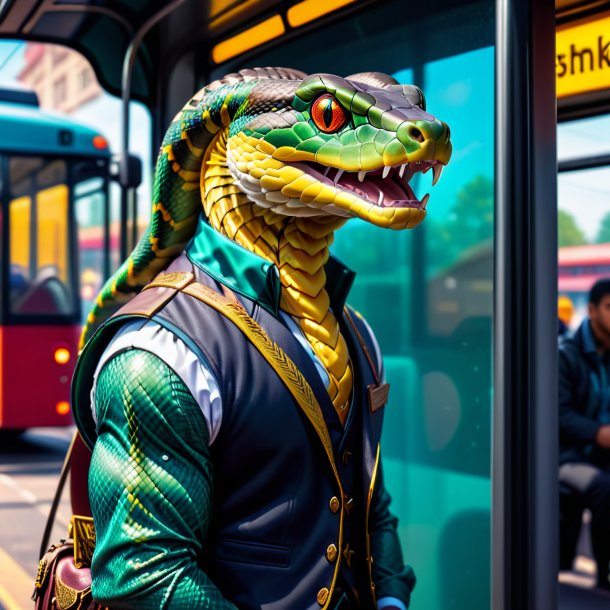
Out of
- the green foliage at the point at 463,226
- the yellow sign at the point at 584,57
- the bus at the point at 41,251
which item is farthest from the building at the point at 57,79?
the green foliage at the point at 463,226

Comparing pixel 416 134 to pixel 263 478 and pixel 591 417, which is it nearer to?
pixel 263 478

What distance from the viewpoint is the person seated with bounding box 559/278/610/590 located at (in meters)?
4.25

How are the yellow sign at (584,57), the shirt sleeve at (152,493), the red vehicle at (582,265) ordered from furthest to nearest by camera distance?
the red vehicle at (582,265) → the yellow sign at (584,57) → the shirt sleeve at (152,493)

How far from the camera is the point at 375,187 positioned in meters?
1.38

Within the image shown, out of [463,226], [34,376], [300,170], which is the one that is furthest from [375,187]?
[34,376]

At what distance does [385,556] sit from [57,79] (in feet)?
185

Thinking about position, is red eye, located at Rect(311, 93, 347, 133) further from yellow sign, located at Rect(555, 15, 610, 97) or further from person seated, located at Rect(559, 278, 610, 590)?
person seated, located at Rect(559, 278, 610, 590)

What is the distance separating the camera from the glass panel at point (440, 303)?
2.52m

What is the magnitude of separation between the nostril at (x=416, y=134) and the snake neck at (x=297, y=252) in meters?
0.23

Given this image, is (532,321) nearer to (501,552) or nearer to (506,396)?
(506,396)

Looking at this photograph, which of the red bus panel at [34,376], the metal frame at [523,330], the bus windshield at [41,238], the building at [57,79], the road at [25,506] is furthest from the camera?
the building at [57,79]

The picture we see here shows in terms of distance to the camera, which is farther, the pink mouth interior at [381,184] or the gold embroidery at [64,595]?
the gold embroidery at [64,595]

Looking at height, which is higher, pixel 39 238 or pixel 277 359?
pixel 39 238

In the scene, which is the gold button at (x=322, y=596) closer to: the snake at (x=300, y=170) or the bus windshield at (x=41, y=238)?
the snake at (x=300, y=170)
